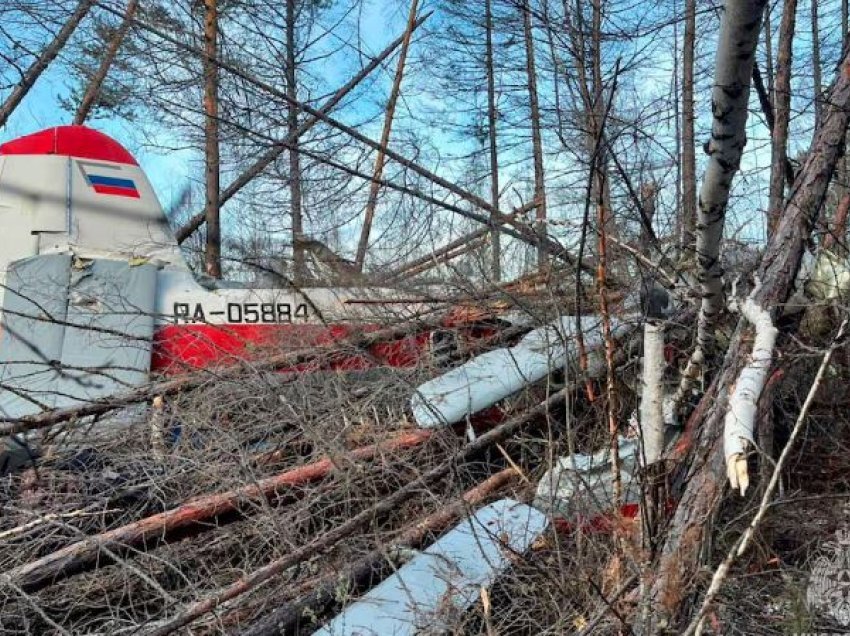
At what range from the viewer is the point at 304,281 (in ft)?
18.9

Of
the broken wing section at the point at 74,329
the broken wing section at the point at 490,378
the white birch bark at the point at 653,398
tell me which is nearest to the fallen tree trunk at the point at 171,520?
the broken wing section at the point at 490,378

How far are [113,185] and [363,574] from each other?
4176mm

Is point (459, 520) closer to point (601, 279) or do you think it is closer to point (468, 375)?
point (468, 375)

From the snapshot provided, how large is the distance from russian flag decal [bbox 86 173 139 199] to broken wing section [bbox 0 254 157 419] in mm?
815

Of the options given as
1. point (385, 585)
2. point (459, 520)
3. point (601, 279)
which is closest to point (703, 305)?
point (601, 279)

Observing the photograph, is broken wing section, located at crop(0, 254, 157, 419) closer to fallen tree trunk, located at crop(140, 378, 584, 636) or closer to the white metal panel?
fallen tree trunk, located at crop(140, 378, 584, 636)

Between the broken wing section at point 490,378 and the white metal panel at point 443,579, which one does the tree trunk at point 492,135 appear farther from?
the white metal panel at point 443,579

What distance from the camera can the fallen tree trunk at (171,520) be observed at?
332 cm

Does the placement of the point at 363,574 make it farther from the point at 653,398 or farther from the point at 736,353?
the point at 736,353

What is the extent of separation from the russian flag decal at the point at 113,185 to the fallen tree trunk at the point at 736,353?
4.74 metres

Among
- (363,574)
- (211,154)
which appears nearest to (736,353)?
(363,574)

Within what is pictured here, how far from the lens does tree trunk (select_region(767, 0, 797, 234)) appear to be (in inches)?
180

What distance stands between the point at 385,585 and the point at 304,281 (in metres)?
3.10

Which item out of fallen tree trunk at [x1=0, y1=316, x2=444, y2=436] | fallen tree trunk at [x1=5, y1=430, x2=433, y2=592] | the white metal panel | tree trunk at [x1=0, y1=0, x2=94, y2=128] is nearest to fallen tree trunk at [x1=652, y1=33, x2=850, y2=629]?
the white metal panel
